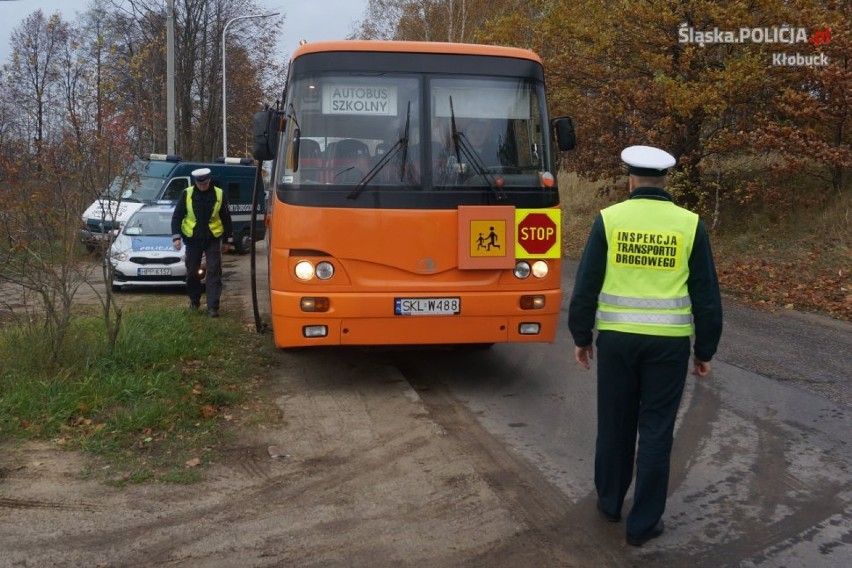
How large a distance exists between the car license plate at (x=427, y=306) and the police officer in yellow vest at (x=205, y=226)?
4277 mm

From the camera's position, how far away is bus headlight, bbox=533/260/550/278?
6922 mm

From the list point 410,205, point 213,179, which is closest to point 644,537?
point 410,205

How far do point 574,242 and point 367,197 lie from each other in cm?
1629

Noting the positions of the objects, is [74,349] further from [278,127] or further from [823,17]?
[823,17]

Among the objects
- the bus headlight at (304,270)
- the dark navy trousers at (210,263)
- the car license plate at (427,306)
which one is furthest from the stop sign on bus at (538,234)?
the dark navy trousers at (210,263)

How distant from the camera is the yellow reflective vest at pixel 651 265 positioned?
157 inches

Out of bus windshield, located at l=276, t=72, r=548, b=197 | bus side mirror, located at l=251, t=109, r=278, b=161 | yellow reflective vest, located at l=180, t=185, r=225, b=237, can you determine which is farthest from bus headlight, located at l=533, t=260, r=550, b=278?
yellow reflective vest, located at l=180, t=185, r=225, b=237

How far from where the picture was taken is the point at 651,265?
13.2 feet

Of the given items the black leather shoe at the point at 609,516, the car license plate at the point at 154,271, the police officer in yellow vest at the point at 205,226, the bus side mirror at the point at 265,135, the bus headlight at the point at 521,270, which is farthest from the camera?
the car license plate at the point at 154,271

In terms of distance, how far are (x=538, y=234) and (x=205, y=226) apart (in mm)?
4955

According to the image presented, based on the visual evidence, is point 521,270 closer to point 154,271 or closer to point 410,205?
point 410,205

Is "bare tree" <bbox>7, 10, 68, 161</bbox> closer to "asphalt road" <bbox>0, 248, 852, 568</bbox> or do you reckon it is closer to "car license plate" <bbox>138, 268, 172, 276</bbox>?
"car license plate" <bbox>138, 268, 172, 276</bbox>

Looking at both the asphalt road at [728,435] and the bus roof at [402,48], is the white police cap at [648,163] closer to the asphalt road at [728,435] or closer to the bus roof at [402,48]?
the asphalt road at [728,435]

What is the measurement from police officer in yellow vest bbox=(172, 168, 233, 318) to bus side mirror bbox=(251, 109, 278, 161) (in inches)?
122
